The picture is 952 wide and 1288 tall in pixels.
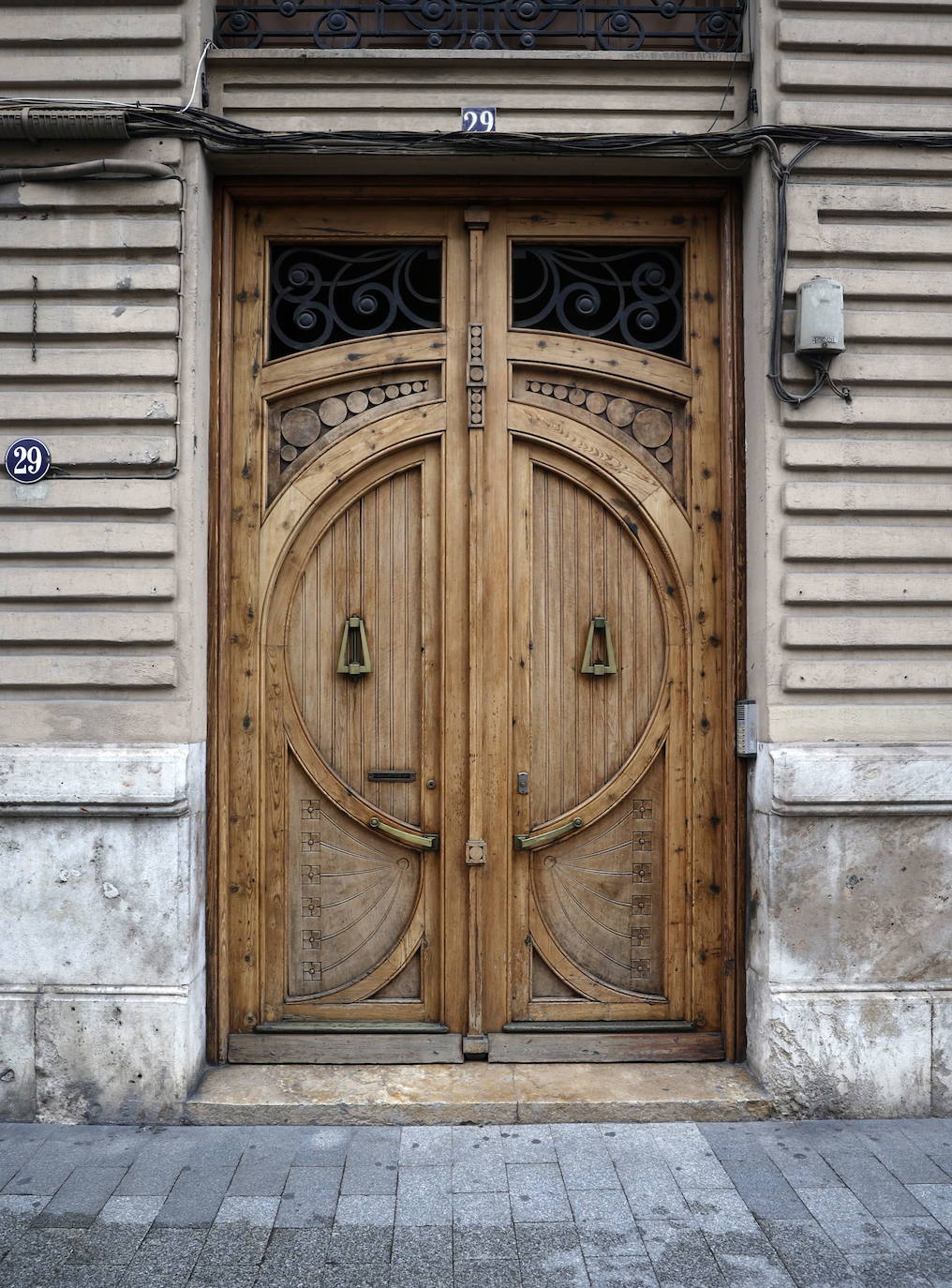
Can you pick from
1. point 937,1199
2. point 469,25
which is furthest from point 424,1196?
point 469,25

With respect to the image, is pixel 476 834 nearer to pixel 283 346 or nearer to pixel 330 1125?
pixel 330 1125

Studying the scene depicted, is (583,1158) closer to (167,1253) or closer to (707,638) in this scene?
(167,1253)

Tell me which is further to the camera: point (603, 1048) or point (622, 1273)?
point (603, 1048)

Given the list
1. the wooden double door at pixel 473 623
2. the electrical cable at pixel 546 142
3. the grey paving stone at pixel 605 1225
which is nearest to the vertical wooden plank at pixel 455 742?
the wooden double door at pixel 473 623

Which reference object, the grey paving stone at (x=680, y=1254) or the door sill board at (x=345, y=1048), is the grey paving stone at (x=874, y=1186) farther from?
the door sill board at (x=345, y=1048)

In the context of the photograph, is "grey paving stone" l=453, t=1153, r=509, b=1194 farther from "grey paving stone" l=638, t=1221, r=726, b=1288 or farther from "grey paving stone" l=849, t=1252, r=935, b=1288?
"grey paving stone" l=849, t=1252, r=935, b=1288

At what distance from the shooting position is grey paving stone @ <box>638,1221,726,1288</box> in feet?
9.89

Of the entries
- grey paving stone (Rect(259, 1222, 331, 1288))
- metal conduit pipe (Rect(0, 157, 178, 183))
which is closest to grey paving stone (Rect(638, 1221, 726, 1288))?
grey paving stone (Rect(259, 1222, 331, 1288))

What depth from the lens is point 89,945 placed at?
405 cm

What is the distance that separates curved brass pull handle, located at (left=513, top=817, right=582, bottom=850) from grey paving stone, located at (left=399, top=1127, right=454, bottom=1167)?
117 centimetres

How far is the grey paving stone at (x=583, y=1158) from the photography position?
3530 mm

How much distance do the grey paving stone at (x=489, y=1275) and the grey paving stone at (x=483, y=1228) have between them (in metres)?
0.03

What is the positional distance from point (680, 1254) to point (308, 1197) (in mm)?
1245

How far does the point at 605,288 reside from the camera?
15.1 ft
